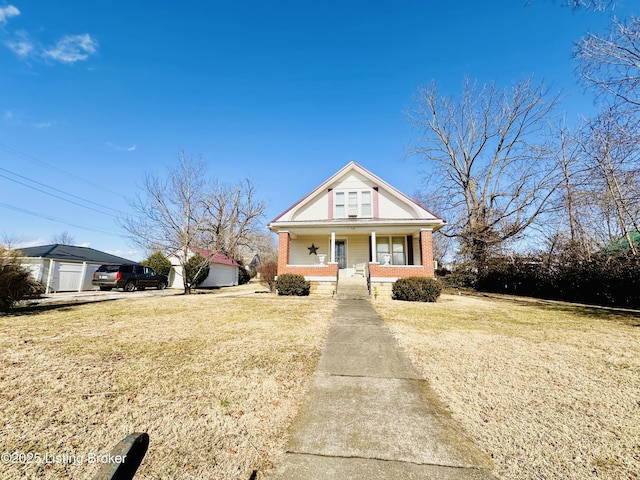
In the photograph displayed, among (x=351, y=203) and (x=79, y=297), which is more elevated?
(x=351, y=203)

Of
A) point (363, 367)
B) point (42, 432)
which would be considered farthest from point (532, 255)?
point (42, 432)

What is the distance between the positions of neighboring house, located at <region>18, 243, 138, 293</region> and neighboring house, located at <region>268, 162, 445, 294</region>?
1500 centimetres

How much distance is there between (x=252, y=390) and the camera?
3.42 m

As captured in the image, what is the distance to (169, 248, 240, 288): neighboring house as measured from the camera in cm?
2525

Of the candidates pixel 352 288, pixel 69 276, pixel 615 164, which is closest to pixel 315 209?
pixel 352 288

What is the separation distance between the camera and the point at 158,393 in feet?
10.8

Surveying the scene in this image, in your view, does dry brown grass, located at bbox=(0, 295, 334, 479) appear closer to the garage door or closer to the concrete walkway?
the concrete walkway

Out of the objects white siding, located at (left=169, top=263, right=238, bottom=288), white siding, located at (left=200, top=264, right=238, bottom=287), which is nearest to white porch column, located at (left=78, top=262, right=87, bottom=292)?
white siding, located at (left=169, top=263, right=238, bottom=288)

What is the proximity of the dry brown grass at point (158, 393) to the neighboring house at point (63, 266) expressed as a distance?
15293 mm

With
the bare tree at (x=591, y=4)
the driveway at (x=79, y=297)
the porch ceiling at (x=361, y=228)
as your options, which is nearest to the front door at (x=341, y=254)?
the porch ceiling at (x=361, y=228)

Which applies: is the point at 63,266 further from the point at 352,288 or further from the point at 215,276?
the point at 352,288

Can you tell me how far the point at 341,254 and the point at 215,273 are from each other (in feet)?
49.7

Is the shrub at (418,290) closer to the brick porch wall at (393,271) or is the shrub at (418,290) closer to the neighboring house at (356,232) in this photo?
the neighboring house at (356,232)

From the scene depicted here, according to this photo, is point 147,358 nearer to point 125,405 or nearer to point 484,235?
point 125,405
